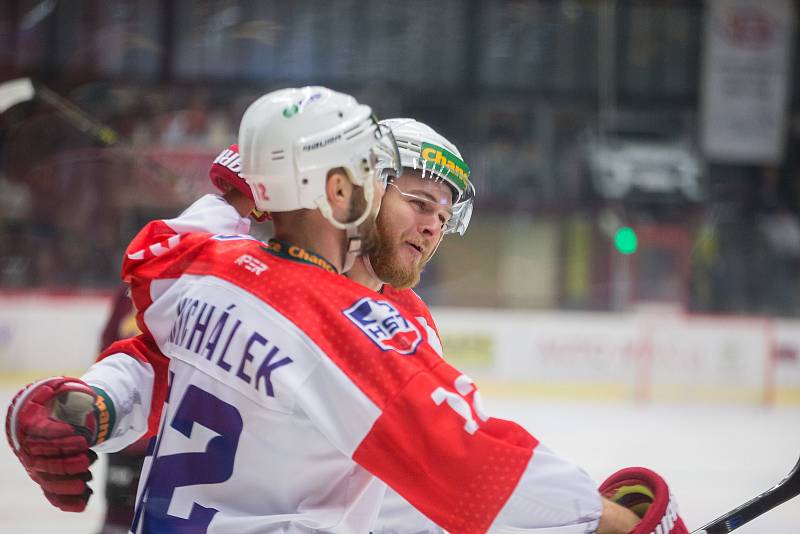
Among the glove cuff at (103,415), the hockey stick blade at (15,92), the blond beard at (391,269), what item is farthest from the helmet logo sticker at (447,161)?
the hockey stick blade at (15,92)

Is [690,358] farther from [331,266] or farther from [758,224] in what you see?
[331,266]

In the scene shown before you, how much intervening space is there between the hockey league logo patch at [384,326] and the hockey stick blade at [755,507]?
59cm

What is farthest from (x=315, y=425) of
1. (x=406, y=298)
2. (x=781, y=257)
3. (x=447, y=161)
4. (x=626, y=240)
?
(x=781, y=257)

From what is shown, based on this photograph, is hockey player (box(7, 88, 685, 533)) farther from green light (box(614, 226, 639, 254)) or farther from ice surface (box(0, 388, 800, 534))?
green light (box(614, 226, 639, 254))

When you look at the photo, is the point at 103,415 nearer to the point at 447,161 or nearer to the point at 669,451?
the point at 447,161

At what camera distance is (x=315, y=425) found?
1117 mm

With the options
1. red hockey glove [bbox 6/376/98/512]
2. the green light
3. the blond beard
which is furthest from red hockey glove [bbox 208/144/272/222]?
the green light

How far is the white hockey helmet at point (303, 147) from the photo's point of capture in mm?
1185

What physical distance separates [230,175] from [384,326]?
676 millimetres

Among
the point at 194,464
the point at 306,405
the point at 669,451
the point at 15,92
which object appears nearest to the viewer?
the point at 306,405

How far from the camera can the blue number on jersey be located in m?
1.17

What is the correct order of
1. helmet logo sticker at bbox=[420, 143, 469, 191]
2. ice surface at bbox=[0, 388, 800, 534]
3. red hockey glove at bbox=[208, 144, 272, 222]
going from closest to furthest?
red hockey glove at bbox=[208, 144, 272, 222]
helmet logo sticker at bbox=[420, 143, 469, 191]
ice surface at bbox=[0, 388, 800, 534]

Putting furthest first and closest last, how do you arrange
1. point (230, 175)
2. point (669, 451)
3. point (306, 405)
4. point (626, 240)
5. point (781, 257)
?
point (781, 257), point (626, 240), point (669, 451), point (230, 175), point (306, 405)

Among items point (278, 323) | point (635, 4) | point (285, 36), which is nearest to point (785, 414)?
point (635, 4)
